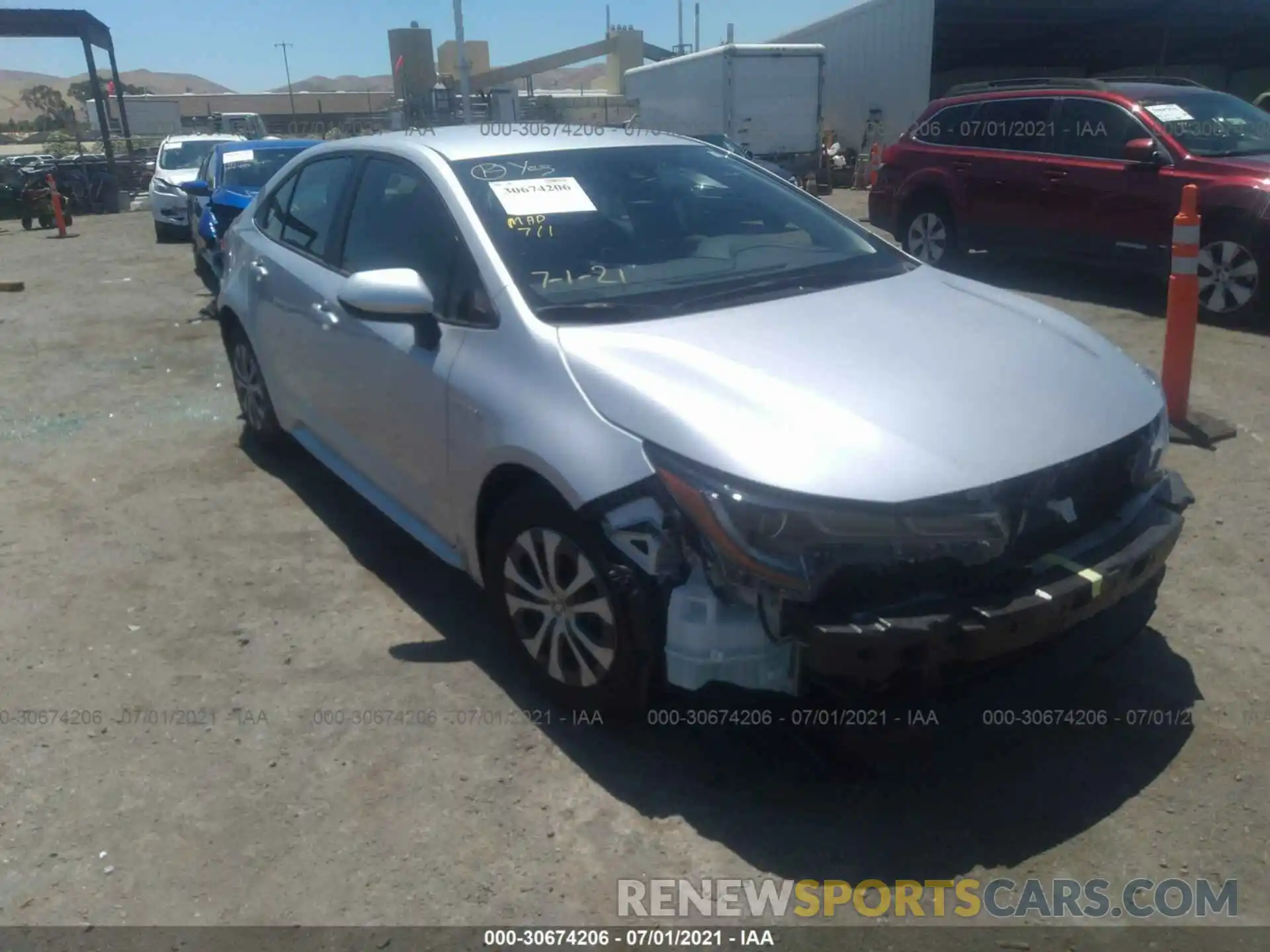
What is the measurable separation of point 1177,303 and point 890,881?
3902 millimetres

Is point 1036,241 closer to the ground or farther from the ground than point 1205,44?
closer to the ground

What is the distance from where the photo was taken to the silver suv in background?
2.46 meters

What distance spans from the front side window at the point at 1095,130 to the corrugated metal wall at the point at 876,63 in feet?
46.5

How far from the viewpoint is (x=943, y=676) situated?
250cm

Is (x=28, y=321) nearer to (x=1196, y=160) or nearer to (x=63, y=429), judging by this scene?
(x=63, y=429)

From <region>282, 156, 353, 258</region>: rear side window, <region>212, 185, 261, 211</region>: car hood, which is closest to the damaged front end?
<region>282, 156, 353, 258</region>: rear side window

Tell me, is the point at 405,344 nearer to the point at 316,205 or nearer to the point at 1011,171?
the point at 316,205

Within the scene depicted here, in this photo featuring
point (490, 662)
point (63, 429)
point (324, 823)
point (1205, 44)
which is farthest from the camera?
point (1205, 44)

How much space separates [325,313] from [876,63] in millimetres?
22506

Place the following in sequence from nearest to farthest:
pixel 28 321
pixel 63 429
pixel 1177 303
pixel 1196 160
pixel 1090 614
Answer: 1. pixel 1090 614
2. pixel 1177 303
3. pixel 63 429
4. pixel 1196 160
5. pixel 28 321

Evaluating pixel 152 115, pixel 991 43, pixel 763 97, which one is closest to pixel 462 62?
pixel 763 97

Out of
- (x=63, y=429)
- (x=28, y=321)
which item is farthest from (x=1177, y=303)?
(x=28, y=321)

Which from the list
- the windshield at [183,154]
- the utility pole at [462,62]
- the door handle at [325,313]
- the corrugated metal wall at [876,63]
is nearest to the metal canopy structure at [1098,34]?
the corrugated metal wall at [876,63]

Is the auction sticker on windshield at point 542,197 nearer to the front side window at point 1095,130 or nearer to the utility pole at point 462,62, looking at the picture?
the front side window at point 1095,130
